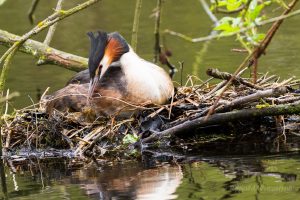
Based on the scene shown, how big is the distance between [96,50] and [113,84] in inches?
14.2

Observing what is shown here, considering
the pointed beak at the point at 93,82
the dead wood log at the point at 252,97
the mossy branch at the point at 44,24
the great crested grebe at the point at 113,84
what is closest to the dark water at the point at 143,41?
the great crested grebe at the point at 113,84

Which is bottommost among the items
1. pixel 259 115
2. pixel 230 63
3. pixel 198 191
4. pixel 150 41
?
pixel 198 191

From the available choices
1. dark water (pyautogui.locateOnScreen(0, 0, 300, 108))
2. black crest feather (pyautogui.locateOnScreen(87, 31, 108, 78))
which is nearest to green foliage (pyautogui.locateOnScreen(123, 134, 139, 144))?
black crest feather (pyautogui.locateOnScreen(87, 31, 108, 78))

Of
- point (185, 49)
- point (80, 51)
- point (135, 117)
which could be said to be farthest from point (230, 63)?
point (135, 117)

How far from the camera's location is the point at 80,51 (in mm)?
13805

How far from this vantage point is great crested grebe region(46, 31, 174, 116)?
26.0 feet

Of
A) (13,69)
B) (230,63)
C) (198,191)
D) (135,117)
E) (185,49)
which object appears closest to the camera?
(198,191)

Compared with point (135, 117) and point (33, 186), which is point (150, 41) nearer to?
point (135, 117)

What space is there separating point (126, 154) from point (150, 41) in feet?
22.4

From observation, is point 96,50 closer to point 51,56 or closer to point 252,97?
point 252,97

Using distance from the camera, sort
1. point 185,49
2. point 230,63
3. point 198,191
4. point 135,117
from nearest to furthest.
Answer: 1. point 198,191
2. point 135,117
3. point 230,63
4. point 185,49

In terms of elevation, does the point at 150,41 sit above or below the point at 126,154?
above

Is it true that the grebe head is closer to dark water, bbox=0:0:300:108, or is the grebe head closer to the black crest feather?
the black crest feather

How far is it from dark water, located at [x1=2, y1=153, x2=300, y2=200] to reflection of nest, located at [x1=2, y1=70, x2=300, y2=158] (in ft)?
1.25
